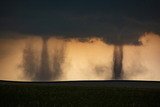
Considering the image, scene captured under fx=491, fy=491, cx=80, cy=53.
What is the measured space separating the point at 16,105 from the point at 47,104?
479cm

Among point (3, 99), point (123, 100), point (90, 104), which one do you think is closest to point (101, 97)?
point (123, 100)

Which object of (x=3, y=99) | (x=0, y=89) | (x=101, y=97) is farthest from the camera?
(x=0, y=89)

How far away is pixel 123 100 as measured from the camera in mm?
84188

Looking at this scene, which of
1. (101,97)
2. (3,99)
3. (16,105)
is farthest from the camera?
(101,97)

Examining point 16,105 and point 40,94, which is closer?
point 16,105

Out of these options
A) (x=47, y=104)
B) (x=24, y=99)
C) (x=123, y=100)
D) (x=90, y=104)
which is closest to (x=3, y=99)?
(x=24, y=99)

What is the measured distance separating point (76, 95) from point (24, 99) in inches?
467

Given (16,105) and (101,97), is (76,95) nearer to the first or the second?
(101,97)

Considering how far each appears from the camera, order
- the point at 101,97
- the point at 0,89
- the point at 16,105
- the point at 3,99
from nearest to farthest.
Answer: the point at 16,105
the point at 3,99
the point at 101,97
the point at 0,89

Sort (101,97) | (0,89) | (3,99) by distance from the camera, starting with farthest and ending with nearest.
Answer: (0,89)
(101,97)
(3,99)

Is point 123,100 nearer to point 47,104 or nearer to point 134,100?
point 134,100

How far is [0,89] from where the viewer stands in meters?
94.9

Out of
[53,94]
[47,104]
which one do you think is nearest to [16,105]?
[47,104]

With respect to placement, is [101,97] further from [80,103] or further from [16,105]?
[16,105]
